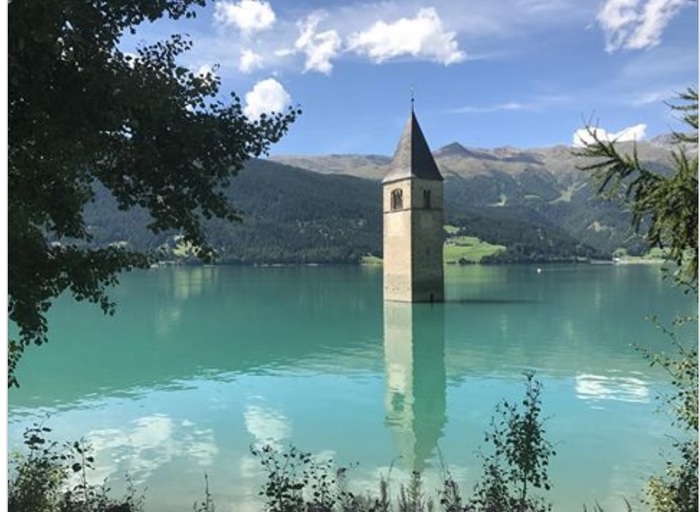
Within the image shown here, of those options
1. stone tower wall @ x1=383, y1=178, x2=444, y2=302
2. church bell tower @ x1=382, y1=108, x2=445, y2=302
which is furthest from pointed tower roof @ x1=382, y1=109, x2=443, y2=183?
stone tower wall @ x1=383, y1=178, x2=444, y2=302

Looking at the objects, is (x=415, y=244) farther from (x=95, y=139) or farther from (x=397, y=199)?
(x=95, y=139)

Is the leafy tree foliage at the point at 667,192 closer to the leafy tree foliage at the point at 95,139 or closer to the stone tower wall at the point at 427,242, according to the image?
the leafy tree foliage at the point at 95,139

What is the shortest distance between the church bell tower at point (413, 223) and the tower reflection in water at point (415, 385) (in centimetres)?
1392

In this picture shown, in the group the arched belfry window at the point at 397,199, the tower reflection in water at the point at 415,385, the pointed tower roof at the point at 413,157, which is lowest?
the tower reflection in water at the point at 415,385

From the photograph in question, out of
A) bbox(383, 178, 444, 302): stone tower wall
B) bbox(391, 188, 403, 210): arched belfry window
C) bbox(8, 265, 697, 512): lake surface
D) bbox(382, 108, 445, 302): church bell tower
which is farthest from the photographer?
bbox(391, 188, 403, 210): arched belfry window

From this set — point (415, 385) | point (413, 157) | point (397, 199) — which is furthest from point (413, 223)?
point (415, 385)

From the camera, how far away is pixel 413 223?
66.6 meters

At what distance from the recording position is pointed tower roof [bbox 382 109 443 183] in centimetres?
6781

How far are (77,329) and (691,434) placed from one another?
3972cm

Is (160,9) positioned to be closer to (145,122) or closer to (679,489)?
(145,122)

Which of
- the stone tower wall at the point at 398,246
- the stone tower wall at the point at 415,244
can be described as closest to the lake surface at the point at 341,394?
the stone tower wall at the point at 415,244

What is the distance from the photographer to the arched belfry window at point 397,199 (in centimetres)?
6862

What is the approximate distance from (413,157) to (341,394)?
1877 inches

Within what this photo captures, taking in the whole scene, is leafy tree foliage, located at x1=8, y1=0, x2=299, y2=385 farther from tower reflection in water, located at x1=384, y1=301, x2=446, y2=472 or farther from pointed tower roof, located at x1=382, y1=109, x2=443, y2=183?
pointed tower roof, located at x1=382, y1=109, x2=443, y2=183
